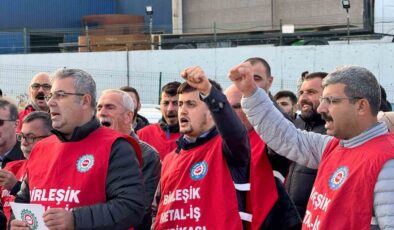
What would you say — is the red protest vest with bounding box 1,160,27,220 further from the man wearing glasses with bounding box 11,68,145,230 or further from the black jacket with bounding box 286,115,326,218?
the black jacket with bounding box 286,115,326,218

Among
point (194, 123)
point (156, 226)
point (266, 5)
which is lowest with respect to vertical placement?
point (156, 226)

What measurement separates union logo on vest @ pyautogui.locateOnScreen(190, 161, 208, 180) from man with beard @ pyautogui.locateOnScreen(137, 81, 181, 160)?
2208 millimetres

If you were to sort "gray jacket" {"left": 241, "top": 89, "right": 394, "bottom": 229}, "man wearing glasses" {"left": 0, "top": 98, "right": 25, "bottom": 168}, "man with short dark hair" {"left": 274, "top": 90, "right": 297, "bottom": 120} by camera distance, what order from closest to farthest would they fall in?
1. "gray jacket" {"left": 241, "top": 89, "right": 394, "bottom": 229}
2. "man wearing glasses" {"left": 0, "top": 98, "right": 25, "bottom": 168}
3. "man with short dark hair" {"left": 274, "top": 90, "right": 297, "bottom": 120}

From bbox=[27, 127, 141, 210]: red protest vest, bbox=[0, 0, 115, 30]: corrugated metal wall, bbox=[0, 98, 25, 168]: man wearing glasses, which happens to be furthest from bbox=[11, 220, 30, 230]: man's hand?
bbox=[0, 0, 115, 30]: corrugated metal wall

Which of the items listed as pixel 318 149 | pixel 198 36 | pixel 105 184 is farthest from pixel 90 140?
pixel 198 36

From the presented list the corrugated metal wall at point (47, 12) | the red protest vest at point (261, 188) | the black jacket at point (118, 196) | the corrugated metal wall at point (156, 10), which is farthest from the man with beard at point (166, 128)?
the corrugated metal wall at point (47, 12)

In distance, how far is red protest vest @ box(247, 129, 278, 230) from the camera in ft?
15.5

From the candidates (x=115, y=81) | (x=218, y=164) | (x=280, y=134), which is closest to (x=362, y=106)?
(x=280, y=134)

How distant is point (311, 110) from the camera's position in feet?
18.5

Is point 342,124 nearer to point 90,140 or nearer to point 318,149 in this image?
point 318,149

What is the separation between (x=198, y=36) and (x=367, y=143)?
852 inches

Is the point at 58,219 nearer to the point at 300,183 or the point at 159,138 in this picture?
the point at 300,183

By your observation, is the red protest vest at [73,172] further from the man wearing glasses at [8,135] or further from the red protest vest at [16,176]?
the man wearing glasses at [8,135]

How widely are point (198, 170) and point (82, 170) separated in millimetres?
687
